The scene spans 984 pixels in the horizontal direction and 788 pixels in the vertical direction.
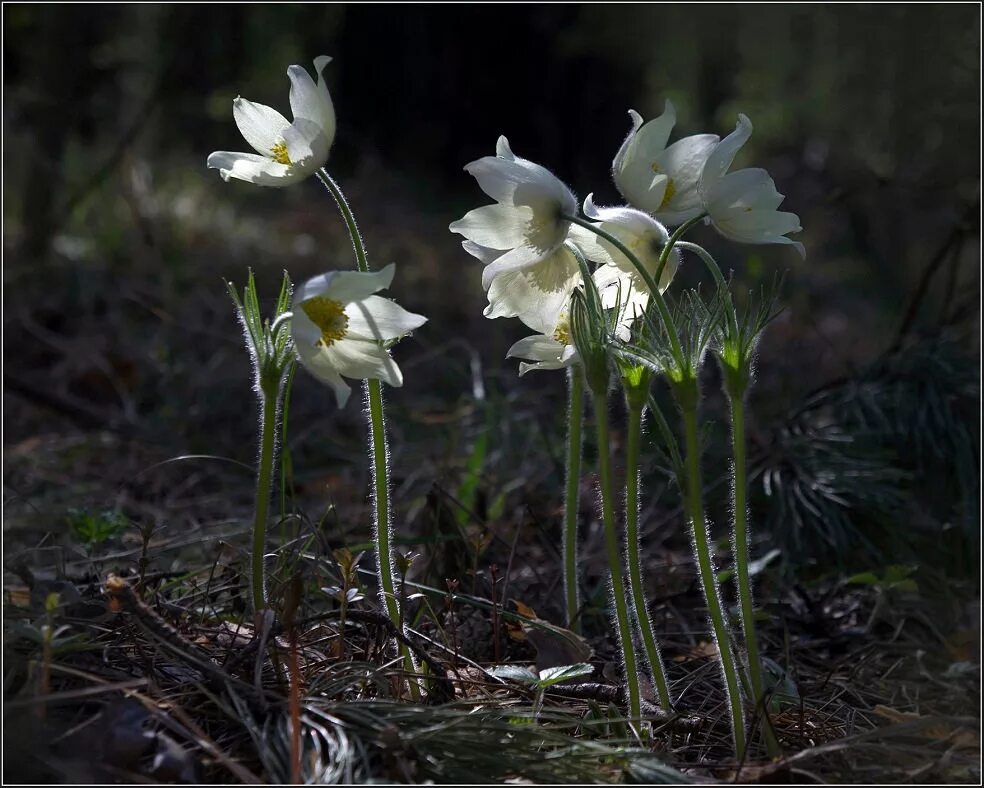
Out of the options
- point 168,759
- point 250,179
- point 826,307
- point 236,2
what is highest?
point 236,2

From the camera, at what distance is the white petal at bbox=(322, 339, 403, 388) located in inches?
57.6

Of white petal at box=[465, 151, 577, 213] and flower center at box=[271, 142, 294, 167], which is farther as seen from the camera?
flower center at box=[271, 142, 294, 167]

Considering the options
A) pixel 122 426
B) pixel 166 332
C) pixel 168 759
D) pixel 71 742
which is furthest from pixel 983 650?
pixel 166 332

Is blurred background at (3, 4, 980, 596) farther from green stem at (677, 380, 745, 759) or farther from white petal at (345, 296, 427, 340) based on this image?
green stem at (677, 380, 745, 759)

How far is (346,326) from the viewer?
1.47 metres

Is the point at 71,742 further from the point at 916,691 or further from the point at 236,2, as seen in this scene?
the point at 236,2

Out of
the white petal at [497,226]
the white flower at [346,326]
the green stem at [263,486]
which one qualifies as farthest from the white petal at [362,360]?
the white petal at [497,226]

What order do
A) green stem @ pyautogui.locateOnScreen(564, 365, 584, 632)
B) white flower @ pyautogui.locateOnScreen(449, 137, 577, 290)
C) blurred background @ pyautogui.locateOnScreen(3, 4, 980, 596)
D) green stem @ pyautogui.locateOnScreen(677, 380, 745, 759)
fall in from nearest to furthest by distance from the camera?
1. green stem @ pyautogui.locateOnScreen(677, 380, 745, 759)
2. white flower @ pyautogui.locateOnScreen(449, 137, 577, 290)
3. green stem @ pyautogui.locateOnScreen(564, 365, 584, 632)
4. blurred background @ pyautogui.locateOnScreen(3, 4, 980, 596)

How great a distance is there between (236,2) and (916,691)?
15.1 ft

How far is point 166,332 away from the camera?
375 cm

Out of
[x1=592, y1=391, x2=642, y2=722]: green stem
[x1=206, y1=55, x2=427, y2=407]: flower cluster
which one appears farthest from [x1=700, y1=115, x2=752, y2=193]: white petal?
[x1=206, y1=55, x2=427, y2=407]: flower cluster

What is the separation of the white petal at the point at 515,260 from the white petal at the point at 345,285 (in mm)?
174

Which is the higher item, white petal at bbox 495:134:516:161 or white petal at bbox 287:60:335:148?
white petal at bbox 287:60:335:148

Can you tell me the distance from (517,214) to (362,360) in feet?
1.03
